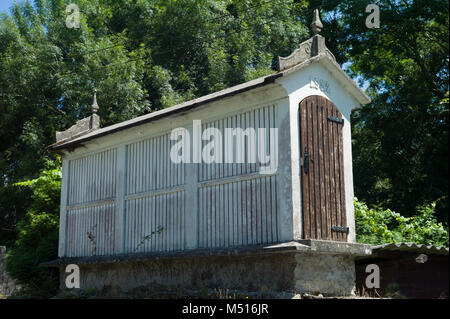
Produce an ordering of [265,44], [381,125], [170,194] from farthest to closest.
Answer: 1. [265,44]
2. [381,125]
3. [170,194]

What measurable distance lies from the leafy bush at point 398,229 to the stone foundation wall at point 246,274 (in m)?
4.11

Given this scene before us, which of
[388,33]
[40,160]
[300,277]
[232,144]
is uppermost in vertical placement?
[388,33]

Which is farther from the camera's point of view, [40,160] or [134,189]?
[40,160]

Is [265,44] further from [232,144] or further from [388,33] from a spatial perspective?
[232,144]

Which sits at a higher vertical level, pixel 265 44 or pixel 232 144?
pixel 265 44

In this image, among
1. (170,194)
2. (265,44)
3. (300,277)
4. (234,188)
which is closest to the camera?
(300,277)

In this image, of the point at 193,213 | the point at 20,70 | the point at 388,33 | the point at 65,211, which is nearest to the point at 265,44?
the point at 388,33

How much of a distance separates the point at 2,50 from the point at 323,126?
66.1 feet

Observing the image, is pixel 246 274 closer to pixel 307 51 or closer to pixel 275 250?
pixel 275 250

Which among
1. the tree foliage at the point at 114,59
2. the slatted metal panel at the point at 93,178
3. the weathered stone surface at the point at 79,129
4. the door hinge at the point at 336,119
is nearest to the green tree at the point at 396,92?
the door hinge at the point at 336,119

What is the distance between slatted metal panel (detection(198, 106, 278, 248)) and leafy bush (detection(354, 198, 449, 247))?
16.1 ft

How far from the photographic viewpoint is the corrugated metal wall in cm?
1030

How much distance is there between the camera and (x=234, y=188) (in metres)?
10.7

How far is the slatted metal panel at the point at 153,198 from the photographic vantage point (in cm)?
1170
